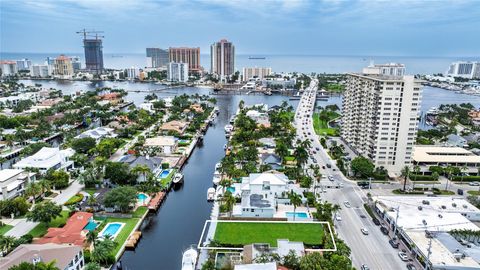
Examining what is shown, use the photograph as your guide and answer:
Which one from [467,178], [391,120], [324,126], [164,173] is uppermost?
[391,120]

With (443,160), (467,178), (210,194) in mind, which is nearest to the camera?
(210,194)

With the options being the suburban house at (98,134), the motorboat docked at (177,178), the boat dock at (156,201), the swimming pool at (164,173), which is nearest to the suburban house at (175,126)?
the suburban house at (98,134)

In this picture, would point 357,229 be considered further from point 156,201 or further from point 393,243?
point 156,201

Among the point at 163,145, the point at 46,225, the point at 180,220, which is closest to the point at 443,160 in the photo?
the point at 180,220

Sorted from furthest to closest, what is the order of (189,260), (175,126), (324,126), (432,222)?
(324,126)
(175,126)
(432,222)
(189,260)

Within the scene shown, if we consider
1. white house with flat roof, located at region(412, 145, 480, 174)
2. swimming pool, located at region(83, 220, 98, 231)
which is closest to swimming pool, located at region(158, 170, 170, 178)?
swimming pool, located at region(83, 220, 98, 231)

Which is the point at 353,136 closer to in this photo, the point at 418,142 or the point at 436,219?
the point at 418,142
